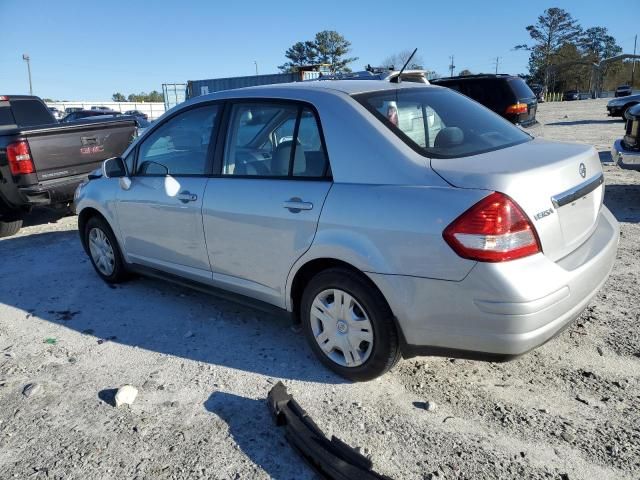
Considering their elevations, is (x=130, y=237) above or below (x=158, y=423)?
above

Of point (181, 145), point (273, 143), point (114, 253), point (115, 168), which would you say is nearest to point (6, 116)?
point (114, 253)

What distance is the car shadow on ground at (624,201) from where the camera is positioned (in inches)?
250

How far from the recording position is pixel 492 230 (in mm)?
2408

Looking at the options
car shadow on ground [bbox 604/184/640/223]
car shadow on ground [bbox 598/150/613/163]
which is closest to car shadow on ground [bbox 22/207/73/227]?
car shadow on ground [bbox 604/184/640/223]

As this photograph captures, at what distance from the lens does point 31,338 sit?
4008 millimetres

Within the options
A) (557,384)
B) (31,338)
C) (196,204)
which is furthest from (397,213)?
(31,338)

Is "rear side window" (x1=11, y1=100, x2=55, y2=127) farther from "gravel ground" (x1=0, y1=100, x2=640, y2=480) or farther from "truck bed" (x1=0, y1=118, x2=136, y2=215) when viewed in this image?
"gravel ground" (x1=0, y1=100, x2=640, y2=480)

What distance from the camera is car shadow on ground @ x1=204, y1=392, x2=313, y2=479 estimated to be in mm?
2453

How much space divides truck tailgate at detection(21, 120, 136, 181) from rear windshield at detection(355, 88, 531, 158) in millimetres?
5303

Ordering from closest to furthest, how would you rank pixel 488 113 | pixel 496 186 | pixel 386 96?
pixel 496 186 → pixel 386 96 → pixel 488 113

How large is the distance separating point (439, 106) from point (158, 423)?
2.57m

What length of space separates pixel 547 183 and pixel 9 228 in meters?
7.14

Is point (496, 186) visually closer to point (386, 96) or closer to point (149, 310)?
point (386, 96)

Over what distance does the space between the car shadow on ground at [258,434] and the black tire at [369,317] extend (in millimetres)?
565
